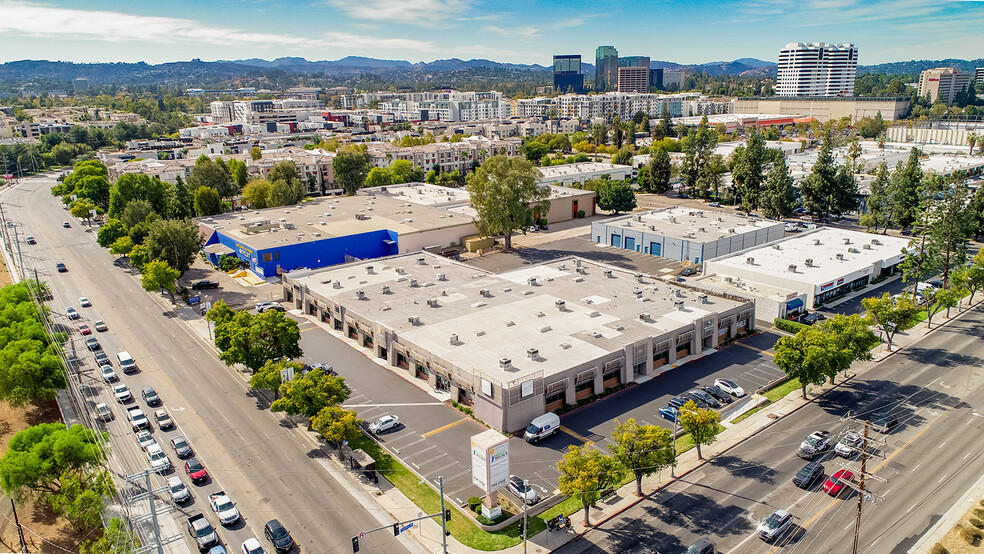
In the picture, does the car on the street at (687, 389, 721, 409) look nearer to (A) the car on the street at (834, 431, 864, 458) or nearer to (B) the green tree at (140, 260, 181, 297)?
(A) the car on the street at (834, 431, 864, 458)

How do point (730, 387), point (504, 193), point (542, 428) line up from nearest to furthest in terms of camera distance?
point (542, 428) → point (730, 387) → point (504, 193)

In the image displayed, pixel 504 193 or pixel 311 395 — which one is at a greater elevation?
pixel 504 193

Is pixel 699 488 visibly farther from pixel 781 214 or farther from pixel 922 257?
pixel 781 214

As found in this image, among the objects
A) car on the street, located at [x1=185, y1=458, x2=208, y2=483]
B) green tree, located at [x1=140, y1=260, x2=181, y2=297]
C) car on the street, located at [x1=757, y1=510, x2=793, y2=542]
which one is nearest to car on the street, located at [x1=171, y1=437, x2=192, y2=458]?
car on the street, located at [x1=185, y1=458, x2=208, y2=483]

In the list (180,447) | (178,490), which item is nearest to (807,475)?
(178,490)

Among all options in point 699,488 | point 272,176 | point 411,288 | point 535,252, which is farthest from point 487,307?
point 272,176

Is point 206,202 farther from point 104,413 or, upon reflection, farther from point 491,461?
point 491,461

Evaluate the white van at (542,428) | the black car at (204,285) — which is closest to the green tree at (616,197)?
the black car at (204,285)

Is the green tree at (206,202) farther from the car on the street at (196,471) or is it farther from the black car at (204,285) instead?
the car on the street at (196,471)
